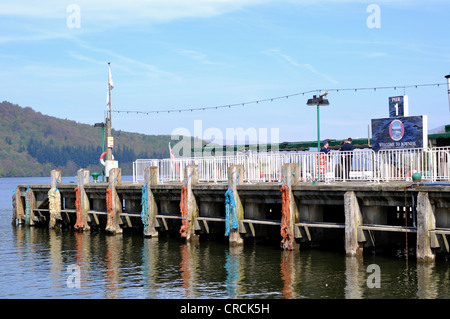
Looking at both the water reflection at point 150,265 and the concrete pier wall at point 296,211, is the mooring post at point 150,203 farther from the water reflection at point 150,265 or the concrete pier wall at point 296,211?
the water reflection at point 150,265

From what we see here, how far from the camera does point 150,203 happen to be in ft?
103

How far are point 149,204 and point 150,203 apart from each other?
7 cm

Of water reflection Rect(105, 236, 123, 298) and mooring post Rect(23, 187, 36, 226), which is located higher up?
mooring post Rect(23, 187, 36, 226)

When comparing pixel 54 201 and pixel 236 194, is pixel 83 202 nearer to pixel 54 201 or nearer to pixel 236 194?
pixel 54 201

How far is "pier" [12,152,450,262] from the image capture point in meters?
21.0

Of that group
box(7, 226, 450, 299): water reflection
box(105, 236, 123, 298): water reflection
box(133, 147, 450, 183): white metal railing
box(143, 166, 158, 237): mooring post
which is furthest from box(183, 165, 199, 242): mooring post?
box(105, 236, 123, 298): water reflection

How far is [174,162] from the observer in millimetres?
32844

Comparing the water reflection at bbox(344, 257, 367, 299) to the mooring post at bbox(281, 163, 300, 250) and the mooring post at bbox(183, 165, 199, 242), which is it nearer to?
the mooring post at bbox(281, 163, 300, 250)

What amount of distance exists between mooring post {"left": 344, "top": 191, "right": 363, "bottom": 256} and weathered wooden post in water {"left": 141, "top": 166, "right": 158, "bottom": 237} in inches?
453

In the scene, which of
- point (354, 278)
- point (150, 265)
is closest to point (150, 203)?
point (150, 265)

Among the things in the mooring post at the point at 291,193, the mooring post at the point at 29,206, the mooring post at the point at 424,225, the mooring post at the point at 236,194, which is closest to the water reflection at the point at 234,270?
the mooring post at the point at 236,194

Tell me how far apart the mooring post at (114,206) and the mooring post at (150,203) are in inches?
107
